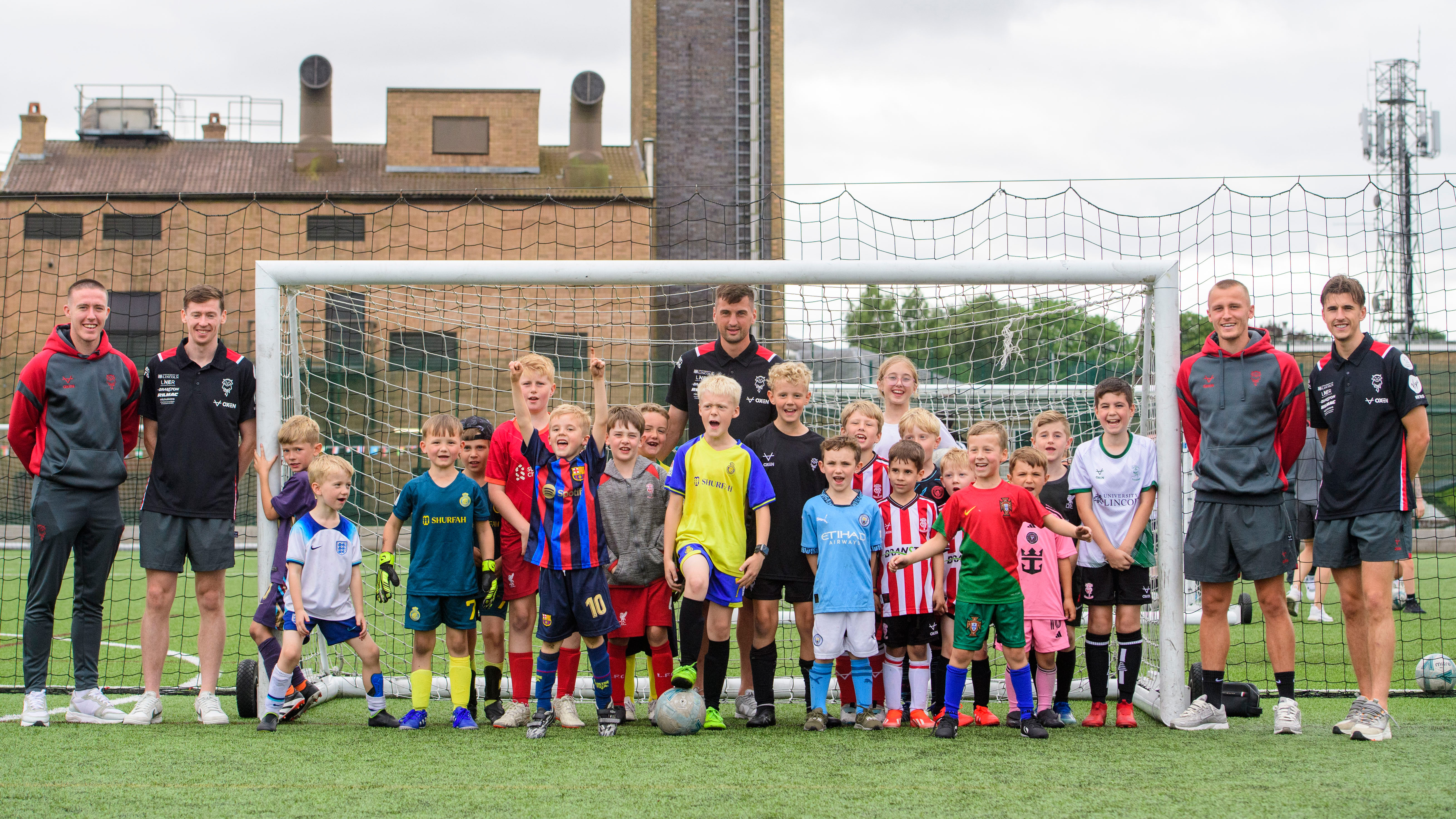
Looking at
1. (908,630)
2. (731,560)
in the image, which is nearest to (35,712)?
(731,560)

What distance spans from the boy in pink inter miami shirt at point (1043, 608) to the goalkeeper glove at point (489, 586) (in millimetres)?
2419

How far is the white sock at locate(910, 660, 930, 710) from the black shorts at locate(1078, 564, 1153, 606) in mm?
876

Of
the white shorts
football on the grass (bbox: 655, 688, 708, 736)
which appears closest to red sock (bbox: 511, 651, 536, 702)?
football on the grass (bbox: 655, 688, 708, 736)

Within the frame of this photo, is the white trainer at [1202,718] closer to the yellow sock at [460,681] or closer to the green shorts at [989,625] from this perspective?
the green shorts at [989,625]

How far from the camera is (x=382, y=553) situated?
4.93 metres

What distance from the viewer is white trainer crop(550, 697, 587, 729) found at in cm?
492

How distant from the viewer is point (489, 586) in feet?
16.7

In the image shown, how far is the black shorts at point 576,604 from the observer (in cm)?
479

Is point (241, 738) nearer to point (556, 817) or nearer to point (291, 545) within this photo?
point (291, 545)

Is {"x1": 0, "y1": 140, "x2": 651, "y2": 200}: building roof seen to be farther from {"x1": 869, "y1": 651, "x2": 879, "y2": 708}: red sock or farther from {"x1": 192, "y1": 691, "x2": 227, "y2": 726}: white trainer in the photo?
{"x1": 869, "y1": 651, "x2": 879, "y2": 708}: red sock

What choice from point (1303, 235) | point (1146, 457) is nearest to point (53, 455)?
point (1146, 457)

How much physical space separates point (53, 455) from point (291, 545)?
4.00 feet

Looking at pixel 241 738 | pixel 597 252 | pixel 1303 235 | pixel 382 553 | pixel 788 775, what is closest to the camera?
pixel 788 775

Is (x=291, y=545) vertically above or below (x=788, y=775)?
above
